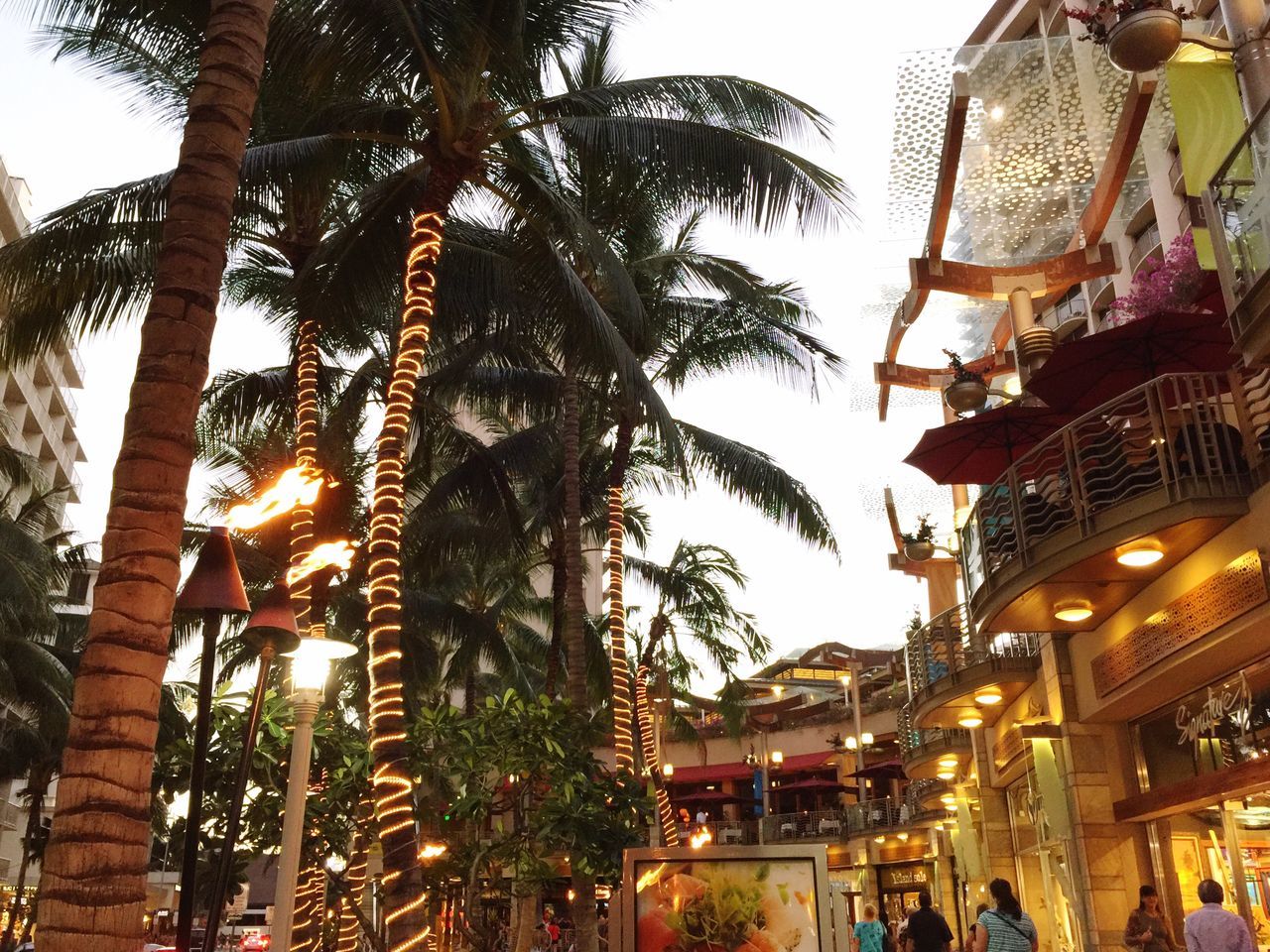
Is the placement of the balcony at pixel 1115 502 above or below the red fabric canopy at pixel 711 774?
below

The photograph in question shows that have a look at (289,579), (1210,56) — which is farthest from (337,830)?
(1210,56)

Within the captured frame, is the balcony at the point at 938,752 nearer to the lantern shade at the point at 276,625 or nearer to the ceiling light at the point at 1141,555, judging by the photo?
the ceiling light at the point at 1141,555

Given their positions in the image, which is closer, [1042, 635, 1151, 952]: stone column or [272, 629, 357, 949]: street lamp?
[272, 629, 357, 949]: street lamp

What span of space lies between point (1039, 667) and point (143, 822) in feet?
41.6

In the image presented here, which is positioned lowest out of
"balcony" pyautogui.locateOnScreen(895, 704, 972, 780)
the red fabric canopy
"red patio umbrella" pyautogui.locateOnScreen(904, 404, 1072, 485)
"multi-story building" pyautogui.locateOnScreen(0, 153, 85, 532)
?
"balcony" pyautogui.locateOnScreen(895, 704, 972, 780)

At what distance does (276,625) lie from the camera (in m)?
6.43

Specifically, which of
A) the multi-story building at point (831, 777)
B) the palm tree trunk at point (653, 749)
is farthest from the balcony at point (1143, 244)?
the palm tree trunk at point (653, 749)

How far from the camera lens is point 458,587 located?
32.2 meters

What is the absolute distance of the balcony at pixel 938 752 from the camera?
69.2ft

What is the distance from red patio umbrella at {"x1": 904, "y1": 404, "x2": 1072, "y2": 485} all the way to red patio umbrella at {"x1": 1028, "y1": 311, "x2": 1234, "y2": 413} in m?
0.40

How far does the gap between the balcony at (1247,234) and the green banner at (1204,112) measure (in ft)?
3.75

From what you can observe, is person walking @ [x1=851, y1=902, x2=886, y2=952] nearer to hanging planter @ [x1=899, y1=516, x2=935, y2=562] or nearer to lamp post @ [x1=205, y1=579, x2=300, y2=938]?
hanging planter @ [x1=899, y1=516, x2=935, y2=562]

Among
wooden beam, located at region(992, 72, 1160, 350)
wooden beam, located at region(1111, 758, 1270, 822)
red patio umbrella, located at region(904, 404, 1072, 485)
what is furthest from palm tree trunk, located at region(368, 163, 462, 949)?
wooden beam, located at region(992, 72, 1160, 350)

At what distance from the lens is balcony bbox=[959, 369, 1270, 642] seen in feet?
28.3
